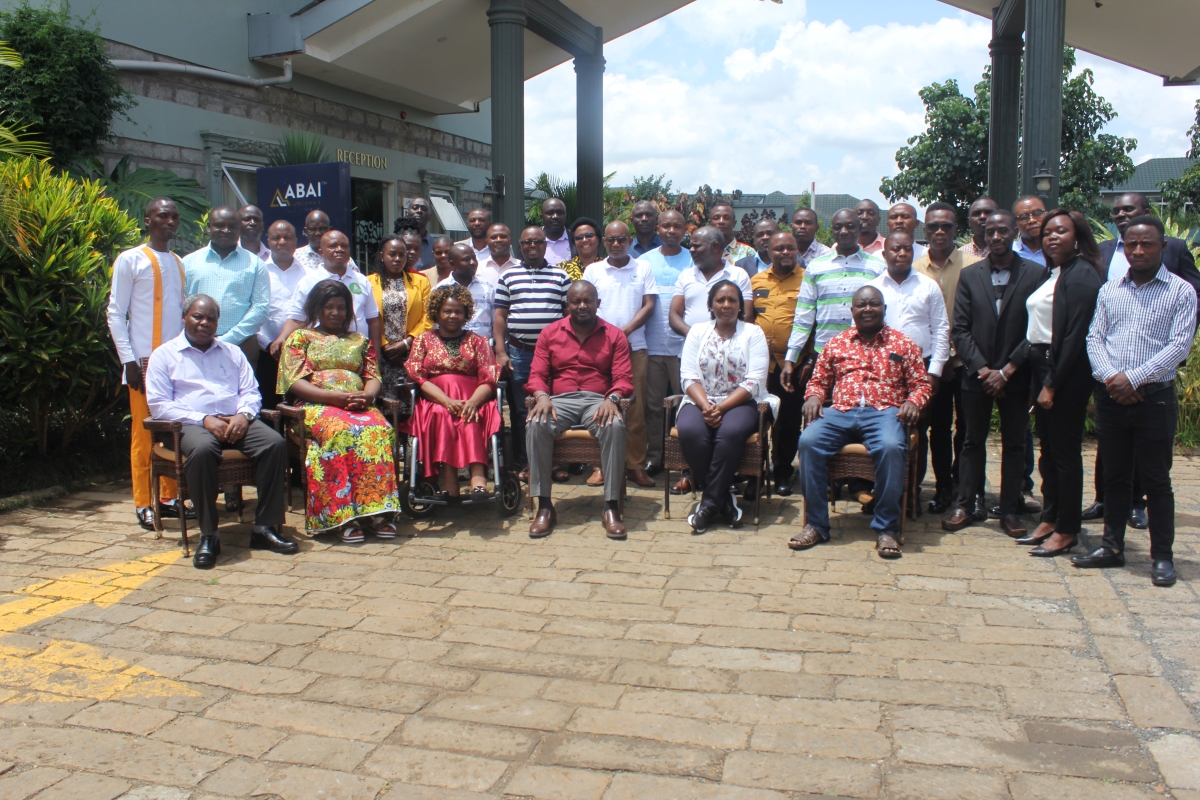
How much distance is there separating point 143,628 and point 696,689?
249 cm

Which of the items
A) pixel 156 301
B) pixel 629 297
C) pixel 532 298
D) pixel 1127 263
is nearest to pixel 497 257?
pixel 532 298

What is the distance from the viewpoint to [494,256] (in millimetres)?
7406

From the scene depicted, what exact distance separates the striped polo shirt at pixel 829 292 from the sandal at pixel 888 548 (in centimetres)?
151

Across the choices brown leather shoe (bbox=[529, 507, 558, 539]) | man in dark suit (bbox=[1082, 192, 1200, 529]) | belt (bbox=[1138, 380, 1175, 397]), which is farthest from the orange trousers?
man in dark suit (bbox=[1082, 192, 1200, 529])

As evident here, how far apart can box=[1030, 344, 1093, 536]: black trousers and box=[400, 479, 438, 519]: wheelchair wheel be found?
3.65 metres

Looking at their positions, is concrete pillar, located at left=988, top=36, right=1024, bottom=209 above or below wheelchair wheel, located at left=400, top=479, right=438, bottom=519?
above

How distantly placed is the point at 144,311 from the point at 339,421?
144 cm

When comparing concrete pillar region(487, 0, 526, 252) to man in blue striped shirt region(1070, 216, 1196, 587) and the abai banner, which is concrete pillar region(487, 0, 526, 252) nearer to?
the abai banner

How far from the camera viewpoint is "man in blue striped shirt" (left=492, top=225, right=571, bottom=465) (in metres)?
6.86

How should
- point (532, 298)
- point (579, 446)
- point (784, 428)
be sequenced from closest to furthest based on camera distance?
point (579, 446)
point (784, 428)
point (532, 298)

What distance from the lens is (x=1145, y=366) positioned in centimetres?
473

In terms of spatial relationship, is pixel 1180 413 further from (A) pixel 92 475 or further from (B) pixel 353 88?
(B) pixel 353 88

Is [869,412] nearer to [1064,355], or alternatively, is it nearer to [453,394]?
[1064,355]

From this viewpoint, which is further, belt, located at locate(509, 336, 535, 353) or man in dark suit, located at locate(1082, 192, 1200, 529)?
belt, located at locate(509, 336, 535, 353)
